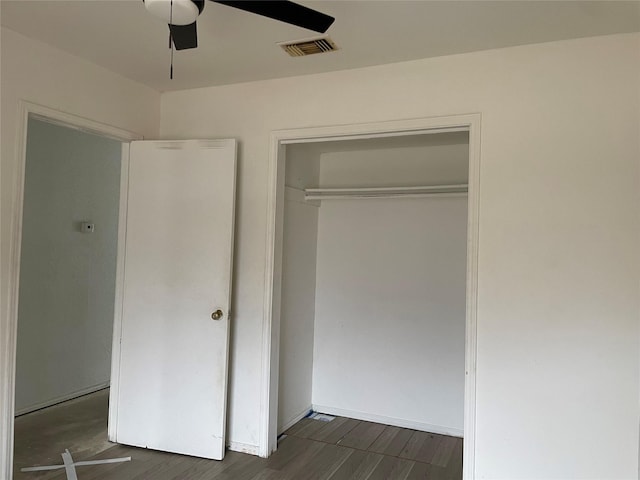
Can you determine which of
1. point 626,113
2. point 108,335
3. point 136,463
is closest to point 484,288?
point 626,113

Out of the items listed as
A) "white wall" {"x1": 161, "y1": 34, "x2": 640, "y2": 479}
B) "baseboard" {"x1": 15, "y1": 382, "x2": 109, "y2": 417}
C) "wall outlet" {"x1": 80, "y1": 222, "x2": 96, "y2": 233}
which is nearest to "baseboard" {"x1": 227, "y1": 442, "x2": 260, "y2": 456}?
"white wall" {"x1": 161, "y1": 34, "x2": 640, "y2": 479}

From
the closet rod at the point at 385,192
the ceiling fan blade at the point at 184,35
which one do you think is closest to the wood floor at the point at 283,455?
the closet rod at the point at 385,192

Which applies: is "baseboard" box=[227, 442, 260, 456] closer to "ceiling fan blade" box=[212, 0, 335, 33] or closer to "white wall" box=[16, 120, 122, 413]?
"white wall" box=[16, 120, 122, 413]

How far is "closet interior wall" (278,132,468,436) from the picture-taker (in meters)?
3.77

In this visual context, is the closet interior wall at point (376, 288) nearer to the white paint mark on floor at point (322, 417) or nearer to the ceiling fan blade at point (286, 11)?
the white paint mark on floor at point (322, 417)

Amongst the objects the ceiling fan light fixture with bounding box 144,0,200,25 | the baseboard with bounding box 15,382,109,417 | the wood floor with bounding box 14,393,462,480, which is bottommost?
the wood floor with bounding box 14,393,462,480

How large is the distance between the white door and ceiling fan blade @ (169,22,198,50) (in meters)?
1.15

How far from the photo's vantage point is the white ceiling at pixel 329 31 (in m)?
2.22

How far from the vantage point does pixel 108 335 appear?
4.67m

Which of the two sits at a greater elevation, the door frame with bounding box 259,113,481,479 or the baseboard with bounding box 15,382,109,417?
the door frame with bounding box 259,113,481,479

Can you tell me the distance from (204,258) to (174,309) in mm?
410

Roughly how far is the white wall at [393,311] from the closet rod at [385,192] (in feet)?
0.59

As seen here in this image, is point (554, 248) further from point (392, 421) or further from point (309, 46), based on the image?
point (392, 421)

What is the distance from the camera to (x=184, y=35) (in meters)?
1.98
